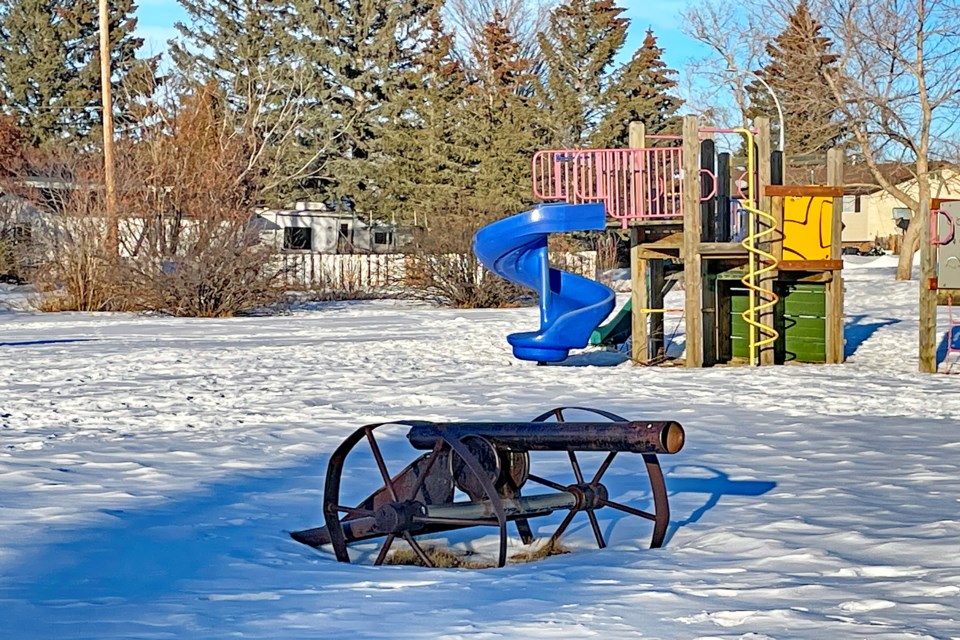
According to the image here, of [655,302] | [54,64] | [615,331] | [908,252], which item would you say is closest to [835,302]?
[655,302]

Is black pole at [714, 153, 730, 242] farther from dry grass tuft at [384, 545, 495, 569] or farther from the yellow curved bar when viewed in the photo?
dry grass tuft at [384, 545, 495, 569]

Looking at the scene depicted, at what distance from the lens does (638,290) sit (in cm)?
1655

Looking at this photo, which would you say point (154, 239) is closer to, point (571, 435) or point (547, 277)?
point (547, 277)

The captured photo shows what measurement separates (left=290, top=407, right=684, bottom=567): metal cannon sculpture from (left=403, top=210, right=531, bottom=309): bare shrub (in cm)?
2431

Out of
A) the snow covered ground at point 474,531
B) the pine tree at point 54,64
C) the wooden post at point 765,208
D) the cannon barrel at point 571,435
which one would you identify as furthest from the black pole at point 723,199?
the pine tree at point 54,64

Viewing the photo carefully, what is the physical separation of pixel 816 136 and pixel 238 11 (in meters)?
28.2

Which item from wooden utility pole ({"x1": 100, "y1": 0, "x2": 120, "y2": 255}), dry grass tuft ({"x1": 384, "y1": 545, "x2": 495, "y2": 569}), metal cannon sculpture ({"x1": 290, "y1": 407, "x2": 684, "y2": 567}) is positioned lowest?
dry grass tuft ({"x1": 384, "y1": 545, "x2": 495, "y2": 569})

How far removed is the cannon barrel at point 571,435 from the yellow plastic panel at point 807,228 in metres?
11.1

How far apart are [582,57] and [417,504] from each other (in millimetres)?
47780

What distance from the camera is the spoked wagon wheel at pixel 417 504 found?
5.76 metres

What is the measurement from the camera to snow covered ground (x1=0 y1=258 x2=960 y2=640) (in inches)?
181

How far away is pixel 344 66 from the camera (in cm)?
5194

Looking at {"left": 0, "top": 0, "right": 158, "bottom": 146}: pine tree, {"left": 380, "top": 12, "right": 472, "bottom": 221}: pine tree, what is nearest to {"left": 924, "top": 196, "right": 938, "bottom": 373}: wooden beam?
{"left": 380, "top": 12, "right": 472, "bottom": 221}: pine tree

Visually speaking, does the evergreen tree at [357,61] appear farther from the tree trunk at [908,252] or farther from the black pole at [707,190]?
the black pole at [707,190]
